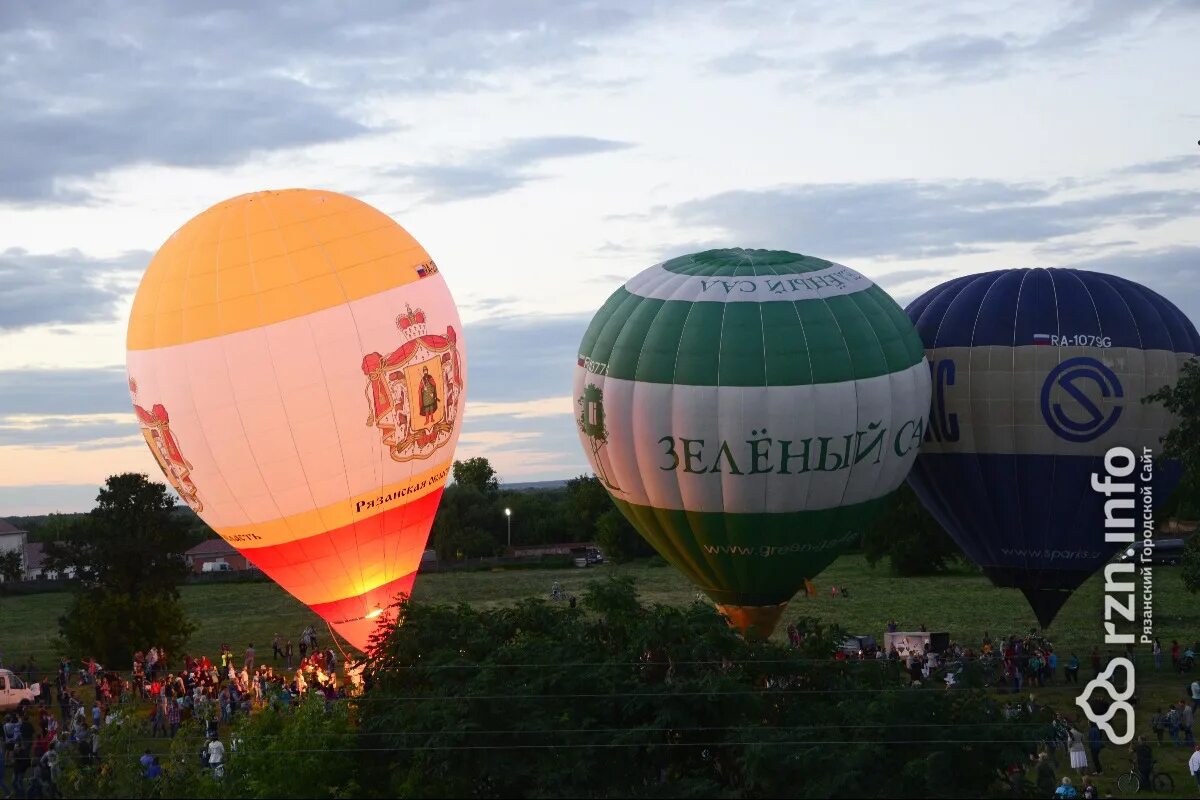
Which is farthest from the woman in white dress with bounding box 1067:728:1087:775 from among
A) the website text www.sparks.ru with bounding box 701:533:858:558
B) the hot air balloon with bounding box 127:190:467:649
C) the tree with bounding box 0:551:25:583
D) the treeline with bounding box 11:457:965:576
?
the tree with bounding box 0:551:25:583

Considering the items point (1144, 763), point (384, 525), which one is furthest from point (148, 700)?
point (1144, 763)

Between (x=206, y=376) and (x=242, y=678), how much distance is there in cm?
787

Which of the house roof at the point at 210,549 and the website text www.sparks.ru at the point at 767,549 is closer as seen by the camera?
the website text www.sparks.ru at the point at 767,549

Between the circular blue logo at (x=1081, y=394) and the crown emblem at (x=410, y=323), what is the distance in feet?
42.5

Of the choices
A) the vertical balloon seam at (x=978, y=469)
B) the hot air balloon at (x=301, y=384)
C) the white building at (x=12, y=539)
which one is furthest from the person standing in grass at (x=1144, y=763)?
the white building at (x=12, y=539)

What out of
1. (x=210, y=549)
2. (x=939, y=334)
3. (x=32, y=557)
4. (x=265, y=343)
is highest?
(x=265, y=343)

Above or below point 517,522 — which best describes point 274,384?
above

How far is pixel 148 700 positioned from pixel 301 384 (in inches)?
404

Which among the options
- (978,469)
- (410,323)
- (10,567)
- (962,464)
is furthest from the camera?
(10,567)

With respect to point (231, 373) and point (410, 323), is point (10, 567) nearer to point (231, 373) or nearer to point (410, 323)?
point (231, 373)

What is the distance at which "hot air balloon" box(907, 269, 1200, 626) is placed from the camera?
104 ft

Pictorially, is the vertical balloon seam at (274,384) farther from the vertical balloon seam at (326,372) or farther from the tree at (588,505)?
the tree at (588,505)

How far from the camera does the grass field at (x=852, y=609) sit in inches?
1318

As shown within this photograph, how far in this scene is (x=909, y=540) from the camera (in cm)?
5909
